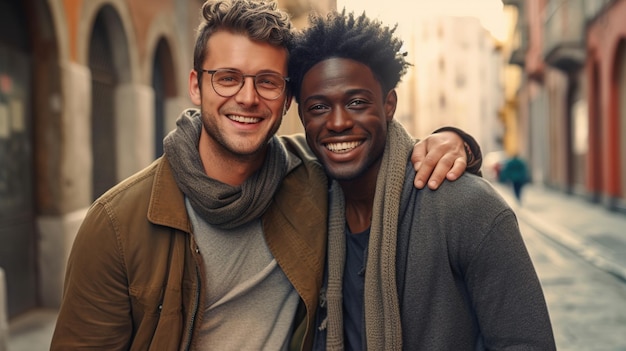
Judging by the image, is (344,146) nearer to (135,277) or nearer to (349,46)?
(349,46)

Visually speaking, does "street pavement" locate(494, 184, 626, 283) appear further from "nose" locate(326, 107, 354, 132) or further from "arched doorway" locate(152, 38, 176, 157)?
"nose" locate(326, 107, 354, 132)

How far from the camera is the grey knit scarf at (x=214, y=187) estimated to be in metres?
2.20

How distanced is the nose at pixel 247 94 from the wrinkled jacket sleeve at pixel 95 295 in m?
0.63

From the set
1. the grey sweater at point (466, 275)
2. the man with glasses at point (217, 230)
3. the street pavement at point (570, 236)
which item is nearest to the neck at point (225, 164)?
the man with glasses at point (217, 230)

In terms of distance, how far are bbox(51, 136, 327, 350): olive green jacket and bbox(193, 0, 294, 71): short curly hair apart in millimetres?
575

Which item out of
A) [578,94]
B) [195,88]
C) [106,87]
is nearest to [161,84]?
[106,87]

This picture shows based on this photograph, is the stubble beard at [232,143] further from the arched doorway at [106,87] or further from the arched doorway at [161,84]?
the arched doorway at [161,84]

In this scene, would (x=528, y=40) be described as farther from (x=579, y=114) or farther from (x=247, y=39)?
(x=247, y=39)

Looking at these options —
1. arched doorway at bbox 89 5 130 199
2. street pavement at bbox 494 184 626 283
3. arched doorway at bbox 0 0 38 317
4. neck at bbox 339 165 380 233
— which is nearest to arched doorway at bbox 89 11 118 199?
arched doorway at bbox 89 5 130 199

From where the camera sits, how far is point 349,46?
7.41 feet

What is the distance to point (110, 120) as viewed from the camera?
8.12m

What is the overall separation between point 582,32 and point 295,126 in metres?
8.93

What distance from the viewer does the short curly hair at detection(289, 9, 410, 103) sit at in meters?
2.28

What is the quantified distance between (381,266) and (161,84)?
889 cm
